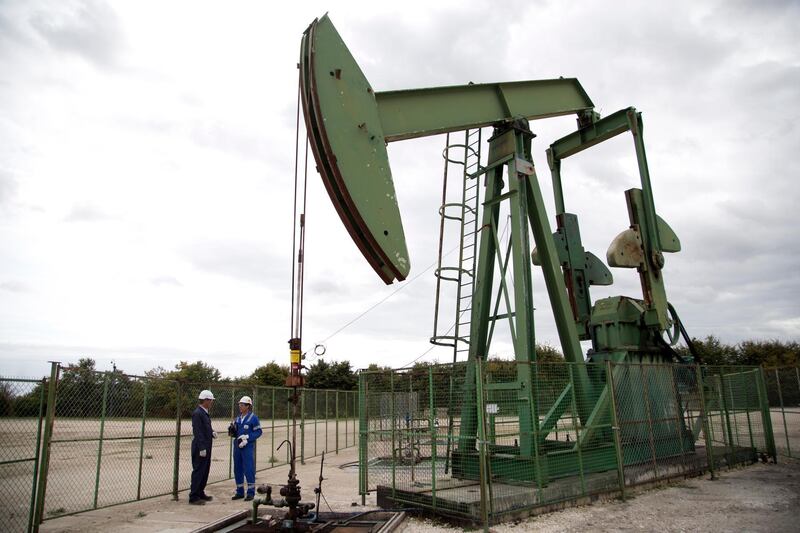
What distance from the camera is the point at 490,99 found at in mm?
8219

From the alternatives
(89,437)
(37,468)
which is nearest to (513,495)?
(37,468)

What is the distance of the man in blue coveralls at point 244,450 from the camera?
8.31 m

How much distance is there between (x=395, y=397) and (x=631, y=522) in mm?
3282

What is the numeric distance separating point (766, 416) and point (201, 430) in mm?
11207

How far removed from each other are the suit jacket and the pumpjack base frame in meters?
2.82

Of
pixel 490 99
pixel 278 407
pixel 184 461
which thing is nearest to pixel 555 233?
pixel 490 99

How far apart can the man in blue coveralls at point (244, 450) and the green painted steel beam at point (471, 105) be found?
5.17m

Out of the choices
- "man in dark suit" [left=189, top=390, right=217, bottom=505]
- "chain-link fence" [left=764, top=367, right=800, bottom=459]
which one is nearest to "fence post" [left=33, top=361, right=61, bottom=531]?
"man in dark suit" [left=189, top=390, right=217, bottom=505]

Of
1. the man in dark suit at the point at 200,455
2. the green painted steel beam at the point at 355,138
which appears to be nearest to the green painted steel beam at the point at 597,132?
the green painted steel beam at the point at 355,138

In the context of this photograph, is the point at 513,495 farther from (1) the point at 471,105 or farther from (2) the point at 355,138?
(1) the point at 471,105

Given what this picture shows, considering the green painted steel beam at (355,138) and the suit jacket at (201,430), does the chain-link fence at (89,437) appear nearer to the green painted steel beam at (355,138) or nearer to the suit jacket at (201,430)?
the suit jacket at (201,430)

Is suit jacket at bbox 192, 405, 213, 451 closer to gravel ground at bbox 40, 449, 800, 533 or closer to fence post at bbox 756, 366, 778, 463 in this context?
gravel ground at bbox 40, 449, 800, 533

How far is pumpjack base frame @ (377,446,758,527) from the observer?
20.4 ft

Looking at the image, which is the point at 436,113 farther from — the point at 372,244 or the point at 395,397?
the point at 395,397
